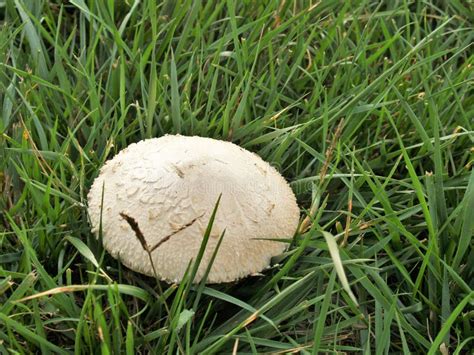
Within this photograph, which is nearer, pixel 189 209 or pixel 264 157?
pixel 189 209

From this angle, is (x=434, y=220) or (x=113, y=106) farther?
(x=113, y=106)

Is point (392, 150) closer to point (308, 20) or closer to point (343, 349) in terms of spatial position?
point (308, 20)

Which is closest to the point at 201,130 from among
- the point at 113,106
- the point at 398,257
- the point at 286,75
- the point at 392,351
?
the point at 113,106

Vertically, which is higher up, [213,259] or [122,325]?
[213,259]

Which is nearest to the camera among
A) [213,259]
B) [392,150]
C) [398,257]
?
[213,259]
